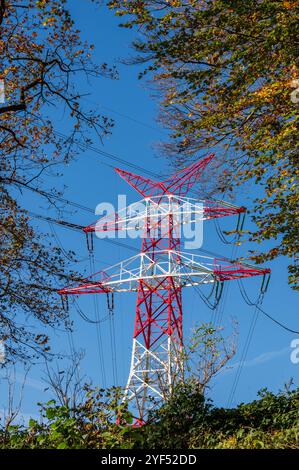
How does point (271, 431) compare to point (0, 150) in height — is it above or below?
below

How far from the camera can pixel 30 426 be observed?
8969 millimetres

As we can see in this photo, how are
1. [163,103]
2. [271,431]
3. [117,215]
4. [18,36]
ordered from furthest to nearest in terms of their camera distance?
[117,215] < [163,103] < [18,36] < [271,431]

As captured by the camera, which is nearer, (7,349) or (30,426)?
(30,426)

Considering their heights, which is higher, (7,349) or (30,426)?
(7,349)

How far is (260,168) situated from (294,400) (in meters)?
4.90

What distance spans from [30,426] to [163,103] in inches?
309

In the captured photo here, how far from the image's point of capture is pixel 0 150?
12445mm

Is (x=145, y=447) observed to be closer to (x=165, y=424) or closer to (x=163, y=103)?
(x=165, y=424)

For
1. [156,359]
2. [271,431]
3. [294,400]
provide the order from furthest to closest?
[156,359], [294,400], [271,431]

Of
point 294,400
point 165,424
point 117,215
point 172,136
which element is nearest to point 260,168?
point 172,136

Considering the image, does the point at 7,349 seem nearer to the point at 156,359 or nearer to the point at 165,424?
the point at 165,424

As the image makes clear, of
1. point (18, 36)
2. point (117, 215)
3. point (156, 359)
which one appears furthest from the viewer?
point (117, 215)
